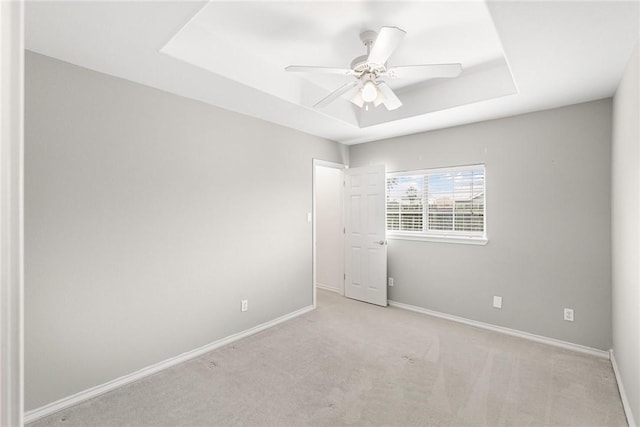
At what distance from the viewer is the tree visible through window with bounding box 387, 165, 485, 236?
3.71 metres

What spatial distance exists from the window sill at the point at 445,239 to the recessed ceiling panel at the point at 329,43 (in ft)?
5.09

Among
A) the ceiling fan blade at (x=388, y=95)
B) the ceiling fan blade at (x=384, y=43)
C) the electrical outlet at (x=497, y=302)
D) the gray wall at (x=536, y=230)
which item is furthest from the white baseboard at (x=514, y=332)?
the ceiling fan blade at (x=384, y=43)

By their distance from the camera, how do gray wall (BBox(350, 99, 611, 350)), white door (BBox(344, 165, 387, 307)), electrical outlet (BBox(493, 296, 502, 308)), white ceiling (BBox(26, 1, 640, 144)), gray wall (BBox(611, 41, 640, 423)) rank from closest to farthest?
white ceiling (BBox(26, 1, 640, 144)) < gray wall (BBox(611, 41, 640, 423)) < gray wall (BBox(350, 99, 611, 350)) < electrical outlet (BBox(493, 296, 502, 308)) < white door (BBox(344, 165, 387, 307))

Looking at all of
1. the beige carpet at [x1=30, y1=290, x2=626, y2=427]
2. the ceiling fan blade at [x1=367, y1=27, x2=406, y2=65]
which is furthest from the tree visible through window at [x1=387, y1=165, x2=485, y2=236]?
the ceiling fan blade at [x1=367, y1=27, x2=406, y2=65]

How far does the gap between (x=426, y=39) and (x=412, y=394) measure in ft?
8.72

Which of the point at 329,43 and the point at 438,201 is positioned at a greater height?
the point at 329,43

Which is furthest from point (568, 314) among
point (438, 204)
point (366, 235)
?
point (366, 235)

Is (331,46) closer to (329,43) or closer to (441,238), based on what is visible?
(329,43)

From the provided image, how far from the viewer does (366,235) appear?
14.8ft

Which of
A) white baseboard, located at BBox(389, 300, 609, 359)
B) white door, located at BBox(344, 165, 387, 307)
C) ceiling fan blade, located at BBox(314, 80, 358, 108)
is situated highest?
ceiling fan blade, located at BBox(314, 80, 358, 108)

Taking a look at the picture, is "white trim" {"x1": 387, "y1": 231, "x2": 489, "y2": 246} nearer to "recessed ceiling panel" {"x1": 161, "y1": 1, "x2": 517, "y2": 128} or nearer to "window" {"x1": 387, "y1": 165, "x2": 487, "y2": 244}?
"window" {"x1": 387, "y1": 165, "x2": 487, "y2": 244}

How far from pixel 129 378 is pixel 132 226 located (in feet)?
3.93

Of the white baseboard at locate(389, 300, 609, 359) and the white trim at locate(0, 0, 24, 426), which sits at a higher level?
the white trim at locate(0, 0, 24, 426)

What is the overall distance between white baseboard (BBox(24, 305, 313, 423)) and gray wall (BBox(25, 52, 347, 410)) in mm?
44
